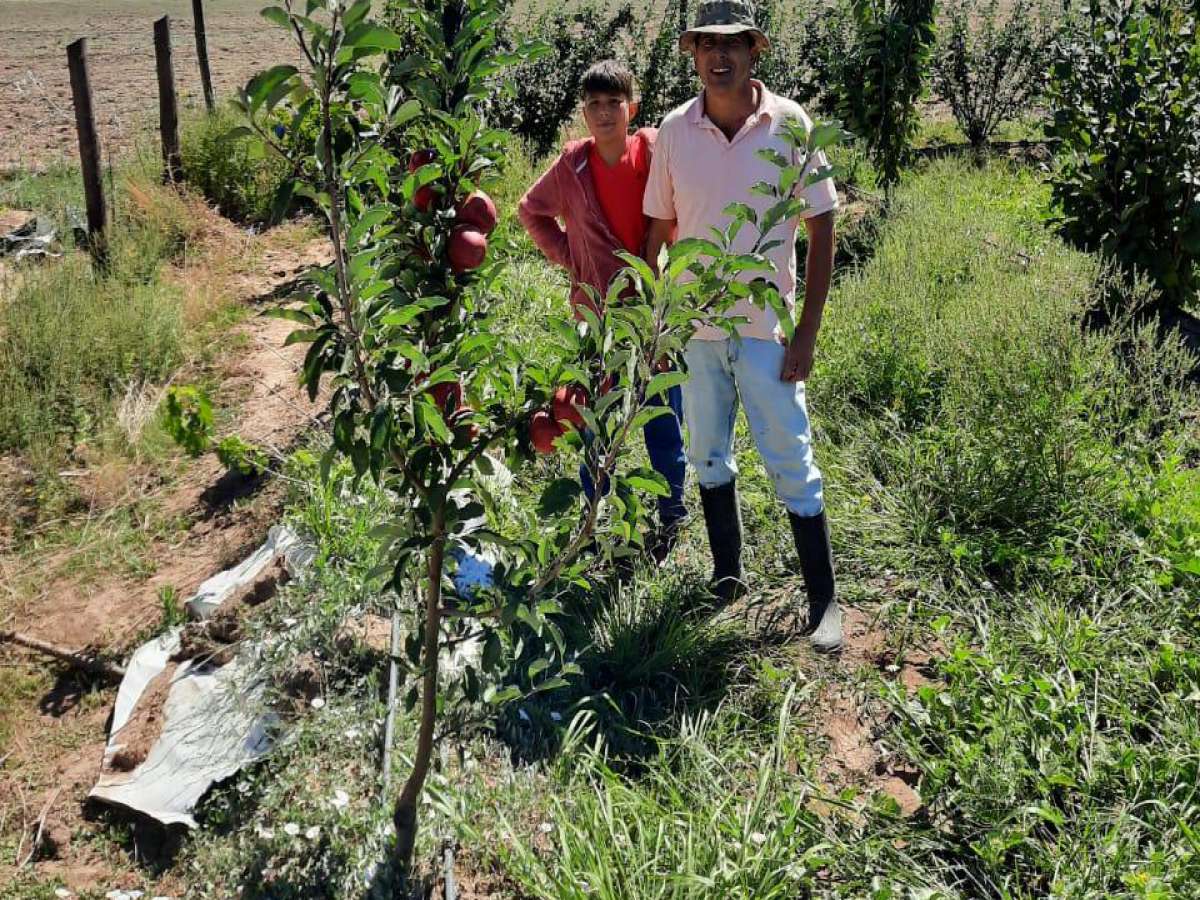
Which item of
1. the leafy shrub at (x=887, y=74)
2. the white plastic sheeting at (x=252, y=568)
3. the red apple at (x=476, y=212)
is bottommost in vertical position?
the white plastic sheeting at (x=252, y=568)

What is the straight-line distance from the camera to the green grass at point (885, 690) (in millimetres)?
2250

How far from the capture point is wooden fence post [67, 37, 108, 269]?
576 cm

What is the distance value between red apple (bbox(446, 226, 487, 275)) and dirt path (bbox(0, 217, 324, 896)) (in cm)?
171

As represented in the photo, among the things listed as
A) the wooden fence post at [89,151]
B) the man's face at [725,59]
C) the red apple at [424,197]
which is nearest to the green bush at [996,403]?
the man's face at [725,59]

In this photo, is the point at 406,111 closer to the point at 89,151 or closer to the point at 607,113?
the point at 607,113

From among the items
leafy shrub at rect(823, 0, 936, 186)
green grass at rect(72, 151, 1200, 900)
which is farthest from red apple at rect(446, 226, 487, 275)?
leafy shrub at rect(823, 0, 936, 186)

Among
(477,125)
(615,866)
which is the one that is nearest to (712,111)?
(477,125)

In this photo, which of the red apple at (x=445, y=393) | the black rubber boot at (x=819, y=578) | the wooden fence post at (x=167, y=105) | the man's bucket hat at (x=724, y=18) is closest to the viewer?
the red apple at (x=445, y=393)

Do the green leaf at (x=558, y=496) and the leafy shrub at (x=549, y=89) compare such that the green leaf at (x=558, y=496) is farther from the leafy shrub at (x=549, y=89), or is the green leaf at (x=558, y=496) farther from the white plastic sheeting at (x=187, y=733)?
the leafy shrub at (x=549, y=89)

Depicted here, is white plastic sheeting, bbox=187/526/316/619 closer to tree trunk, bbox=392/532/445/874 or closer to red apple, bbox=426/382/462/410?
tree trunk, bbox=392/532/445/874

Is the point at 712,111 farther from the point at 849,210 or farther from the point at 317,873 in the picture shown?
the point at 849,210

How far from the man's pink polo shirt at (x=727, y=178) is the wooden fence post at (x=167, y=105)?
5581mm

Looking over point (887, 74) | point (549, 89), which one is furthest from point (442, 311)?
point (549, 89)

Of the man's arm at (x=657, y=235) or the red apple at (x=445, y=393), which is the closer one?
the red apple at (x=445, y=393)
